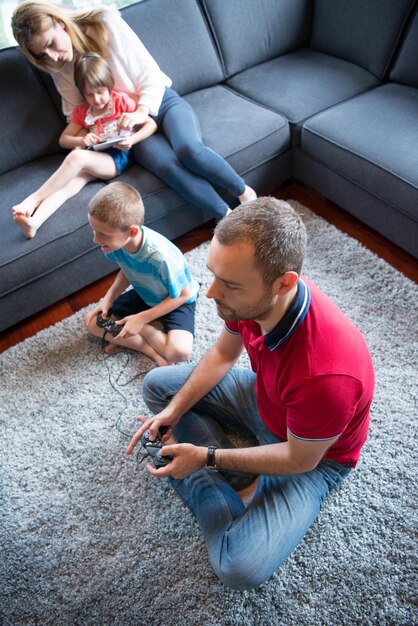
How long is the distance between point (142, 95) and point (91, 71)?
25cm

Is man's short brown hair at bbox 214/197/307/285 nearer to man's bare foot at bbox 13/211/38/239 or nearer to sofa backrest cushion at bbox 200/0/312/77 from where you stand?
man's bare foot at bbox 13/211/38/239

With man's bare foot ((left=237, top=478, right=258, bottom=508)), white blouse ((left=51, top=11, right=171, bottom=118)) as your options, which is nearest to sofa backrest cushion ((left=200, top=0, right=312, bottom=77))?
white blouse ((left=51, top=11, right=171, bottom=118))

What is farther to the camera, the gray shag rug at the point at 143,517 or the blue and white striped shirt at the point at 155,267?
the blue and white striped shirt at the point at 155,267

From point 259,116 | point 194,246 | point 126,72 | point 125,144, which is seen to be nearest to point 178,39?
point 126,72

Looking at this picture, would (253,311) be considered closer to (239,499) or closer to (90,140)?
(239,499)

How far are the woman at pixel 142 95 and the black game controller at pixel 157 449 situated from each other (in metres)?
1.08

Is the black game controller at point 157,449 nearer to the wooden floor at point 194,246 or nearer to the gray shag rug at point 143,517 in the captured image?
the gray shag rug at point 143,517

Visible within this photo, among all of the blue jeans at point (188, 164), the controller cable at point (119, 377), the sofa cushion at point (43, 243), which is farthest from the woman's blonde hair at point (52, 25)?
the controller cable at point (119, 377)

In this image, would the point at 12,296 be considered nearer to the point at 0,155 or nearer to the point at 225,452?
the point at 0,155

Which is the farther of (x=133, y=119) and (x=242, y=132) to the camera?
(x=242, y=132)

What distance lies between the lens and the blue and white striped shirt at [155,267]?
1538 millimetres

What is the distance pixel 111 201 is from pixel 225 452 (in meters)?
0.85

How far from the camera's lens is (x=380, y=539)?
127 cm

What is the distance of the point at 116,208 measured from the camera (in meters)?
1.41
